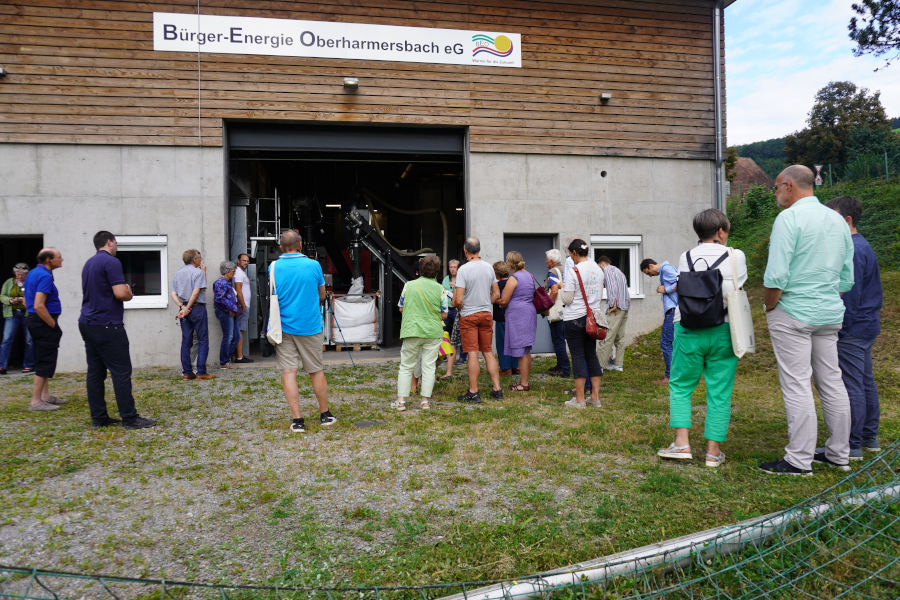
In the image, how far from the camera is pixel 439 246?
19609 mm

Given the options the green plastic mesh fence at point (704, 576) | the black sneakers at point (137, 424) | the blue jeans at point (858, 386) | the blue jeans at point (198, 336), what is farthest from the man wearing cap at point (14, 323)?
the blue jeans at point (858, 386)

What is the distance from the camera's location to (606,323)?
6.07m

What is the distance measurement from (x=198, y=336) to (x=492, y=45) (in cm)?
Answer: 701

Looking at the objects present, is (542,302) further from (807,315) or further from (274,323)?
(807,315)

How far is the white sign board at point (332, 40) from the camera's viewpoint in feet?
31.0

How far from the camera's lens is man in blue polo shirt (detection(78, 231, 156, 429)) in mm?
5277

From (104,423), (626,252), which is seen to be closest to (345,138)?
(626,252)

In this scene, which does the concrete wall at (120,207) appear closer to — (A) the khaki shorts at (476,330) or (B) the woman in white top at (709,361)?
(A) the khaki shorts at (476,330)

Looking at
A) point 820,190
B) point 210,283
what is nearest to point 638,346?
point 210,283

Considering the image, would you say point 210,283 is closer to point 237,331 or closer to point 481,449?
point 237,331

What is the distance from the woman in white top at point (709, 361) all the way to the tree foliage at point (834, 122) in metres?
39.8

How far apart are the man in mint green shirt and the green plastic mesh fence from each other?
1.01 metres

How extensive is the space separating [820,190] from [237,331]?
2085 cm

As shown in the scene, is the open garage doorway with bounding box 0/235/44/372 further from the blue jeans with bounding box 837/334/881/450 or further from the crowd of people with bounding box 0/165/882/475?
the blue jeans with bounding box 837/334/881/450
